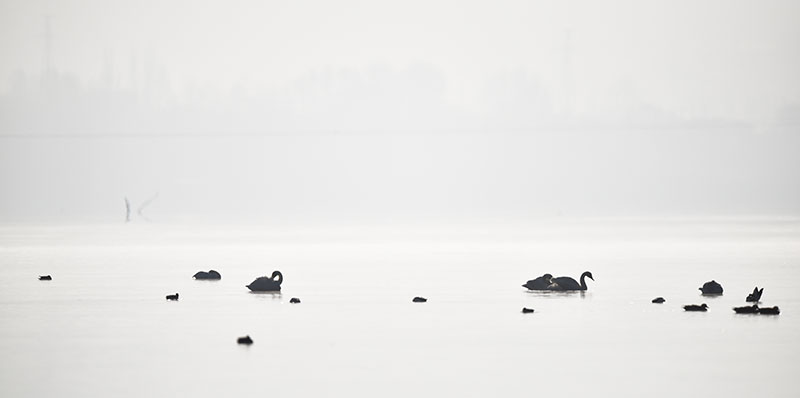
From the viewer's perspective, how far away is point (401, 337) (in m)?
25.5

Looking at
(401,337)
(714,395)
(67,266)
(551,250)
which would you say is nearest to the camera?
(714,395)

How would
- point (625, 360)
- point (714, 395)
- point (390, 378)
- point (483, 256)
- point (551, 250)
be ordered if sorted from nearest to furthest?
point (714, 395), point (390, 378), point (625, 360), point (483, 256), point (551, 250)

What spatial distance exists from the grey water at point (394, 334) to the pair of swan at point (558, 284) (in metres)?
0.50

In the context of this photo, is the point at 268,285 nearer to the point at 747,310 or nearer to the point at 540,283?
the point at 540,283

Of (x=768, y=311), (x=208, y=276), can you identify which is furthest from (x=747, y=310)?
(x=208, y=276)

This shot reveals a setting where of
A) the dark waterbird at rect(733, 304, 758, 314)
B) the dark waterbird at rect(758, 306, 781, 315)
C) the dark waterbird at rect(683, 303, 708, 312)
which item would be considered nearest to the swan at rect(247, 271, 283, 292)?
the dark waterbird at rect(683, 303, 708, 312)

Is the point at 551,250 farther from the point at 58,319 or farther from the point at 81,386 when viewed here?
the point at 81,386

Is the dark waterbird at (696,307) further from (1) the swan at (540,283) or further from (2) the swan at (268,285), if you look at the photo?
(2) the swan at (268,285)

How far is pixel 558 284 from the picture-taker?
35.3m

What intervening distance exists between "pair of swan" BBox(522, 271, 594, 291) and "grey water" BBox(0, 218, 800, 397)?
50 cm

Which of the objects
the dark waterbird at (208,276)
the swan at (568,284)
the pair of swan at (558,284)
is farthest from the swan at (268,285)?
the swan at (568,284)

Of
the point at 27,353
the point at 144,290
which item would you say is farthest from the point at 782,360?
the point at 144,290

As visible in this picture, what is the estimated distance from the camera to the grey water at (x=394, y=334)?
Result: 20359 millimetres

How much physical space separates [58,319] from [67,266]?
2098 cm
